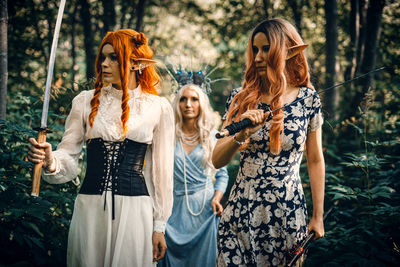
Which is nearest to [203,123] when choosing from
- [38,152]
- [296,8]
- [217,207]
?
[217,207]

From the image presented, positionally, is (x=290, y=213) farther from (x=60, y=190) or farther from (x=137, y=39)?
(x=60, y=190)

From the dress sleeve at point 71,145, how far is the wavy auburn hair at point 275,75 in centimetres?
103

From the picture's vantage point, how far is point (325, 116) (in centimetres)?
540

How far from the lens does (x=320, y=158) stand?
2.23m

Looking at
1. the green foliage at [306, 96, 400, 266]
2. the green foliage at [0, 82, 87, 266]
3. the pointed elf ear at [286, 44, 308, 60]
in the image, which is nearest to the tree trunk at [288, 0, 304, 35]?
the green foliage at [306, 96, 400, 266]

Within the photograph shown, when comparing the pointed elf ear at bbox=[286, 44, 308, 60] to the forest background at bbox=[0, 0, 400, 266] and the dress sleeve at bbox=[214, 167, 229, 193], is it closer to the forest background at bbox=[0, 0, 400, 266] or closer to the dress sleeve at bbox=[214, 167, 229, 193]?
the forest background at bbox=[0, 0, 400, 266]

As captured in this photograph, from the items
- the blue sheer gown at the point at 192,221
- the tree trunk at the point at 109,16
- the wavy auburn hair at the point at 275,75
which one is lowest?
the blue sheer gown at the point at 192,221

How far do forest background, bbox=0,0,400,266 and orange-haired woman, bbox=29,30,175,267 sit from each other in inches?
17.5

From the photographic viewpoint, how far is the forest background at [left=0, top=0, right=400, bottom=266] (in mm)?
3102

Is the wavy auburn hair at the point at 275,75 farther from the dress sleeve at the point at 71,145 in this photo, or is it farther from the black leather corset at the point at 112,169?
the dress sleeve at the point at 71,145

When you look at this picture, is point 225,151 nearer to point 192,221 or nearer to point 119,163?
point 119,163

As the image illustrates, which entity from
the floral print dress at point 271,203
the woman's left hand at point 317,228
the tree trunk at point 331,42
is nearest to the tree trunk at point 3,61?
the floral print dress at point 271,203

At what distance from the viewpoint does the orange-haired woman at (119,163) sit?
216cm

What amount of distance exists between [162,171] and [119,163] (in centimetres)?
32
